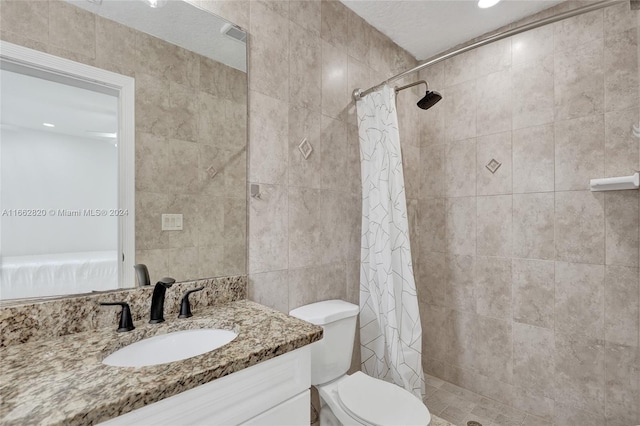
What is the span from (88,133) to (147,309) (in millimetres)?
675

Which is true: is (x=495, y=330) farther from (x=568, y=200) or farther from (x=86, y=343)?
(x=86, y=343)

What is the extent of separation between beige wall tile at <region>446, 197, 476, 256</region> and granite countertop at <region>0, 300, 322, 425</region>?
5.35 ft

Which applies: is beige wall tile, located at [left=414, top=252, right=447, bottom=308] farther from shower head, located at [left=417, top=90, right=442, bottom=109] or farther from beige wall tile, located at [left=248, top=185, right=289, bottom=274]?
beige wall tile, located at [left=248, top=185, right=289, bottom=274]

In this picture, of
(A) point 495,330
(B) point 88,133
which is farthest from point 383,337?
(B) point 88,133

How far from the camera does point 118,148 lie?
1141 mm

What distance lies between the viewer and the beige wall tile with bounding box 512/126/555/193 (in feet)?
6.28

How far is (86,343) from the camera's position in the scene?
0.95 metres

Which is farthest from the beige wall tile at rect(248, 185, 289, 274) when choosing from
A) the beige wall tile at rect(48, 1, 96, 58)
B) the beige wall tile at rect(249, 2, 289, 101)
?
the beige wall tile at rect(48, 1, 96, 58)

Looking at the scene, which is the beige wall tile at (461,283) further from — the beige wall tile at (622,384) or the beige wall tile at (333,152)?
the beige wall tile at (333,152)

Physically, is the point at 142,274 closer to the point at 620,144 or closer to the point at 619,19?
the point at 620,144

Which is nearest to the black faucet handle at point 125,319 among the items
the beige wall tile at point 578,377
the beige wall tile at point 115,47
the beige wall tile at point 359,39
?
the beige wall tile at point 115,47

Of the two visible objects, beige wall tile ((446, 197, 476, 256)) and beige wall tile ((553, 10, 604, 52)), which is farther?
beige wall tile ((446, 197, 476, 256))

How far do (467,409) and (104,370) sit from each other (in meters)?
2.19

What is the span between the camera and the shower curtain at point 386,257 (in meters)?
1.82
